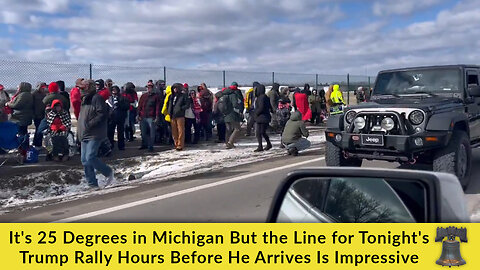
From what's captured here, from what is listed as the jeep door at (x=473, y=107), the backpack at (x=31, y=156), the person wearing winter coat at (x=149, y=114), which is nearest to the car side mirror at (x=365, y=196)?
the jeep door at (x=473, y=107)

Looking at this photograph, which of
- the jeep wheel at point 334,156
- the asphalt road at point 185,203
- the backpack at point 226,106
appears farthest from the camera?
the backpack at point 226,106

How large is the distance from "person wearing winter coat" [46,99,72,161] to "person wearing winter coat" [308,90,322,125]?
11043 mm

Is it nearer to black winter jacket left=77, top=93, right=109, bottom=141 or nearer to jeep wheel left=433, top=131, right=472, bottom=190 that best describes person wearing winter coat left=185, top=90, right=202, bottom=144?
black winter jacket left=77, top=93, right=109, bottom=141

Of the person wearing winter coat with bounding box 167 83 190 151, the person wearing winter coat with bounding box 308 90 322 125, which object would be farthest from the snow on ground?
the person wearing winter coat with bounding box 308 90 322 125

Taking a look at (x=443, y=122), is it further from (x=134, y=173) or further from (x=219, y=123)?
(x=219, y=123)

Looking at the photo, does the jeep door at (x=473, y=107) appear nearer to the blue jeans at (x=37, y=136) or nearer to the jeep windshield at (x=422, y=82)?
the jeep windshield at (x=422, y=82)

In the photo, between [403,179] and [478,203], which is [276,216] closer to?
[403,179]

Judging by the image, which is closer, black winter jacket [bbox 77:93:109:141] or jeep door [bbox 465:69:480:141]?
jeep door [bbox 465:69:480:141]

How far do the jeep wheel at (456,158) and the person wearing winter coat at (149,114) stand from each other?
740 centimetres

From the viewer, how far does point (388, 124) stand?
21.7ft

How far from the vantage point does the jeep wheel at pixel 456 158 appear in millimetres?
6422

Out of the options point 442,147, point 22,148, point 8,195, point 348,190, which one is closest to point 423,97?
point 442,147

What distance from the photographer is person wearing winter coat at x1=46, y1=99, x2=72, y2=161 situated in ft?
33.9

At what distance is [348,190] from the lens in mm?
2381
